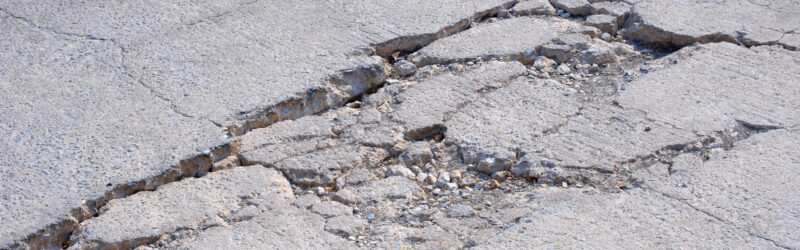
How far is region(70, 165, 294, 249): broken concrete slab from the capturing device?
2391 millimetres

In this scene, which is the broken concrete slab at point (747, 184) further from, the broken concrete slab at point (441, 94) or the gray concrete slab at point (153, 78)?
the gray concrete slab at point (153, 78)

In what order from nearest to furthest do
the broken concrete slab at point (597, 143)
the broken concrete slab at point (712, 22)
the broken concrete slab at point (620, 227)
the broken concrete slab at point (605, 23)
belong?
the broken concrete slab at point (620, 227), the broken concrete slab at point (597, 143), the broken concrete slab at point (712, 22), the broken concrete slab at point (605, 23)

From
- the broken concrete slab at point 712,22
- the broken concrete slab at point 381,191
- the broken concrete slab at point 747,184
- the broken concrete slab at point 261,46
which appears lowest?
the broken concrete slab at point 381,191

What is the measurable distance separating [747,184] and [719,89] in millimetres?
699

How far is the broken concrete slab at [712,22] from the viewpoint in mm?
3629

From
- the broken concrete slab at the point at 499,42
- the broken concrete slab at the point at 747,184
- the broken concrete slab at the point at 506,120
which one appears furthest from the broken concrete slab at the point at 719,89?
the broken concrete slab at the point at 499,42

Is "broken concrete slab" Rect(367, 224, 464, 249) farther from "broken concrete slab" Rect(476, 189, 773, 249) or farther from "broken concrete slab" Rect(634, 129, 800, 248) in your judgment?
"broken concrete slab" Rect(634, 129, 800, 248)

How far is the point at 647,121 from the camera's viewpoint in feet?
9.85

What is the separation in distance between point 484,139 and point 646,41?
124 centimetres

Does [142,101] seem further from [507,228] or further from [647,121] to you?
[647,121]

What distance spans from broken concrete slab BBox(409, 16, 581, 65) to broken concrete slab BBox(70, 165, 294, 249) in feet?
3.46

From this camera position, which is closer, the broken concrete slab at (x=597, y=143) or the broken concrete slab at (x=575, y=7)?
the broken concrete slab at (x=597, y=143)

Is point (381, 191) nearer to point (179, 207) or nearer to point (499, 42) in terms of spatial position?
point (179, 207)

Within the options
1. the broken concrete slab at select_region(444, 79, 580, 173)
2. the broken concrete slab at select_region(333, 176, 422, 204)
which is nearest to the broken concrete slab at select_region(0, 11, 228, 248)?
the broken concrete slab at select_region(333, 176, 422, 204)
